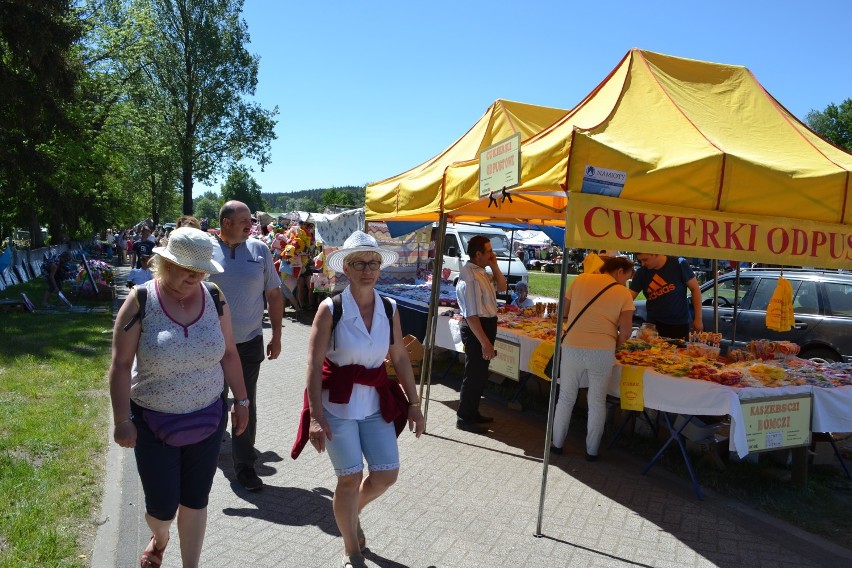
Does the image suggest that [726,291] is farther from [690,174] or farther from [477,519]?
[477,519]

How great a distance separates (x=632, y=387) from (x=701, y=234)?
1.46m

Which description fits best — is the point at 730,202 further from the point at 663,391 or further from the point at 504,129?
the point at 504,129

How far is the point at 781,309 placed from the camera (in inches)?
263

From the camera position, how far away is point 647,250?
430cm

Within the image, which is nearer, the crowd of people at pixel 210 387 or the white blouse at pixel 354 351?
the crowd of people at pixel 210 387

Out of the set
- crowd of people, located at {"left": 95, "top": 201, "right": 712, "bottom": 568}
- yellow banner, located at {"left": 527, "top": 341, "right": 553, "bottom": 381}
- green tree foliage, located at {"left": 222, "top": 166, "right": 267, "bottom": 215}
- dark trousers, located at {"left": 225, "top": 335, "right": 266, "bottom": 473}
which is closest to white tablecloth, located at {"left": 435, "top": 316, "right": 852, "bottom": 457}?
yellow banner, located at {"left": 527, "top": 341, "right": 553, "bottom": 381}

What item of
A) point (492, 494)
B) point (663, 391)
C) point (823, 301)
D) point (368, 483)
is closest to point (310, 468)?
point (492, 494)

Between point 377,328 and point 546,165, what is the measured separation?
1.79 meters

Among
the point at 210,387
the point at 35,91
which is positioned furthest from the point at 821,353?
the point at 35,91

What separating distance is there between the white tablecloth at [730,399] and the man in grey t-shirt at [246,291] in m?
2.93

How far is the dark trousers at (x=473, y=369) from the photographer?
21.0 ft

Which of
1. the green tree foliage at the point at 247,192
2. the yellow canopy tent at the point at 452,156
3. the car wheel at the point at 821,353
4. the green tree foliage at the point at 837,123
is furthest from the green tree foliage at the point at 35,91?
the green tree foliage at the point at 247,192

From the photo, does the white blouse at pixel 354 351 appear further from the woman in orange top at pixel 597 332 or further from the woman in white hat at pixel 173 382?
the woman in orange top at pixel 597 332

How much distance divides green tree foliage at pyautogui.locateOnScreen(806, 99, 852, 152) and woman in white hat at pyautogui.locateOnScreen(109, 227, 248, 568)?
68.7 meters
